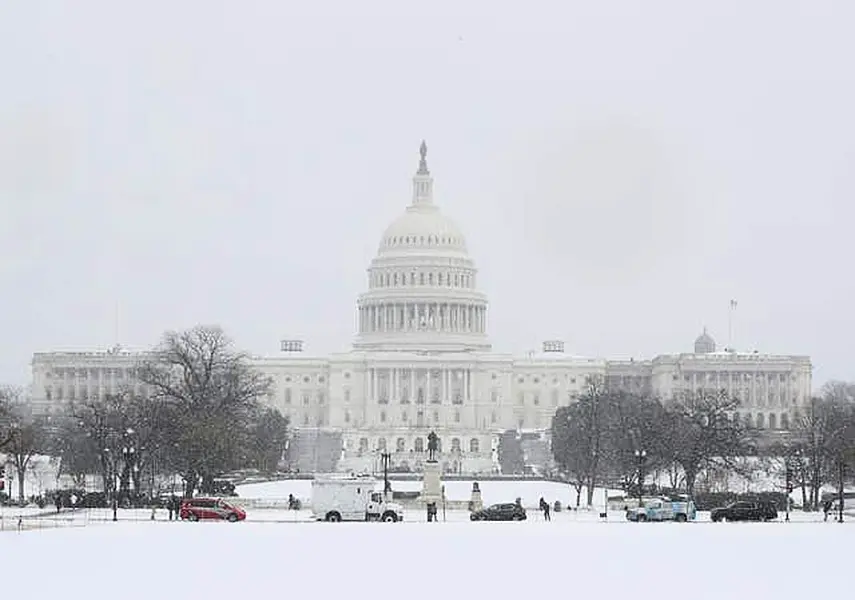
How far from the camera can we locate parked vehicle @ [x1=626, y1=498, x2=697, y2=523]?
70.2 meters

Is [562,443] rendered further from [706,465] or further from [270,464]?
[706,465]

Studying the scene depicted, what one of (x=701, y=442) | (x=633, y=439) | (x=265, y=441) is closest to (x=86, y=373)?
(x=265, y=441)

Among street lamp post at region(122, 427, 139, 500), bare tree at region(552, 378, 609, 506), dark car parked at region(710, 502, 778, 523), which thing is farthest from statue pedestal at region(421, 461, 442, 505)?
dark car parked at region(710, 502, 778, 523)

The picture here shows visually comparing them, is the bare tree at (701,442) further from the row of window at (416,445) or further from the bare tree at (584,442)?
the row of window at (416,445)

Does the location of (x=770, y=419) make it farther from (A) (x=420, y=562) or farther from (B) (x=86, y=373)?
(A) (x=420, y=562)

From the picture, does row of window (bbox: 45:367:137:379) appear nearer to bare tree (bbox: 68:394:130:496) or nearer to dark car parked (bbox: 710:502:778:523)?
bare tree (bbox: 68:394:130:496)

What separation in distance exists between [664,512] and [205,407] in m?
32.5

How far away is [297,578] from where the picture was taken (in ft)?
143

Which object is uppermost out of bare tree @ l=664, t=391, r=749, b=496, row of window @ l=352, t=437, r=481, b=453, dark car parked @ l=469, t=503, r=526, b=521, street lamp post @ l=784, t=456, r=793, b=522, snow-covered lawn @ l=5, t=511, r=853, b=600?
row of window @ l=352, t=437, r=481, b=453

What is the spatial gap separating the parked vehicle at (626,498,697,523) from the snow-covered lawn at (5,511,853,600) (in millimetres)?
6784

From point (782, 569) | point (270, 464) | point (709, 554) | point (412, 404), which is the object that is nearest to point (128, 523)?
point (709, 554)

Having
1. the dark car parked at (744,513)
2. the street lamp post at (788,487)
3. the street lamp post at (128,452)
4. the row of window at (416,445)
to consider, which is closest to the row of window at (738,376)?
the row of window at (416,445)

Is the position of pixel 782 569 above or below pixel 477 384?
below

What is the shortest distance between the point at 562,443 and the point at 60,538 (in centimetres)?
7786
